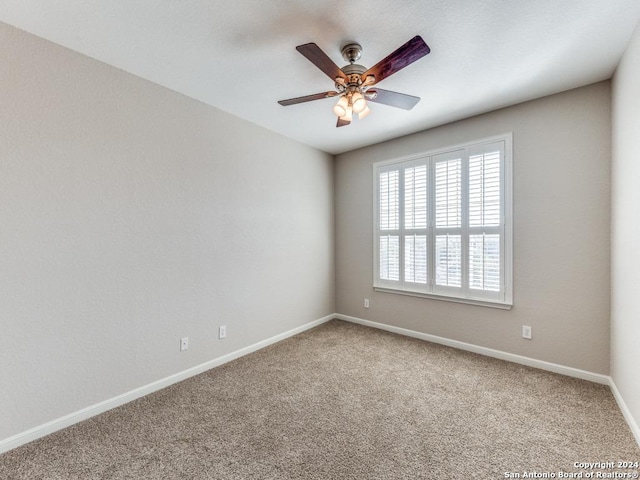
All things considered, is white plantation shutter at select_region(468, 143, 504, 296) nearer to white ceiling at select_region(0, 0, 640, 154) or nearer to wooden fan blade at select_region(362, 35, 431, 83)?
white ceiling at select_region(0, 0, 640, 154)

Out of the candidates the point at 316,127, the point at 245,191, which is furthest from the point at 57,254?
the point at 316,127

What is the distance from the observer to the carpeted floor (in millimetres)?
1575

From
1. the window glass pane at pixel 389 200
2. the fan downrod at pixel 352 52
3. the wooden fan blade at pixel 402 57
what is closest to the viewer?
the wooden fan blade at pixel 402 57

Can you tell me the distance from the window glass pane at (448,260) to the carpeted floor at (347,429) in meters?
0.89

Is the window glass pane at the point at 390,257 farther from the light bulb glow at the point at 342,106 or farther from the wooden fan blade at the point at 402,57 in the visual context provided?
the wooden fan blade at the point at 402,57

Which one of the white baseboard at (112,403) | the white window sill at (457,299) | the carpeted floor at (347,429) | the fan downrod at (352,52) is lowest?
the carpeted floor at (347,429)

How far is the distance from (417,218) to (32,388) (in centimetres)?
365

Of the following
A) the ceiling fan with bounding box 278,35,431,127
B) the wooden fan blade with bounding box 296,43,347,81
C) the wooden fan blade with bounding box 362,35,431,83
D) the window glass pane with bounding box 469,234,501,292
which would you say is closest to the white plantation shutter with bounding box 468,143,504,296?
the window glass pane with bounding box 469,234,501,292

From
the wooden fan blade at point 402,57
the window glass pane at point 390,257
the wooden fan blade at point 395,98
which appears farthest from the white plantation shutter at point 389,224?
the wooden fan blade at point 402,57

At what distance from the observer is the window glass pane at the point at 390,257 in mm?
3709

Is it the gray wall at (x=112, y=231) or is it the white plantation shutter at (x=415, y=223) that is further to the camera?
the white plantation shutter at (x=415, y=223)

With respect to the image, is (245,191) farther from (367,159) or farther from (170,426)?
(170,426)

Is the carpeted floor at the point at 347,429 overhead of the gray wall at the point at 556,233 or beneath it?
beneath

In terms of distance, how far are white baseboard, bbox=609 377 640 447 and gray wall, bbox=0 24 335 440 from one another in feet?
9.87
